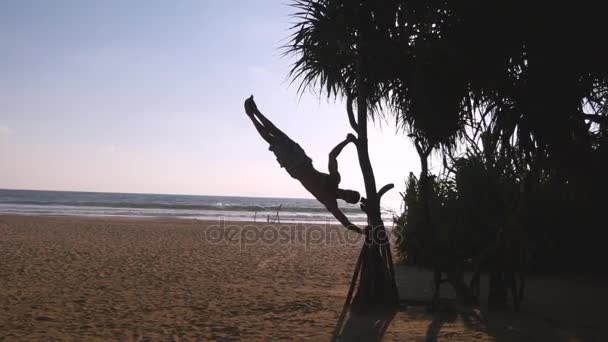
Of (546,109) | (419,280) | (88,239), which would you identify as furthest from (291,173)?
(88,239)

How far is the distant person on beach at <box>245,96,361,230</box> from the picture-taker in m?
5.20

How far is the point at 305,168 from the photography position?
520cm

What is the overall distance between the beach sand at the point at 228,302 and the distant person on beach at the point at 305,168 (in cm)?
138

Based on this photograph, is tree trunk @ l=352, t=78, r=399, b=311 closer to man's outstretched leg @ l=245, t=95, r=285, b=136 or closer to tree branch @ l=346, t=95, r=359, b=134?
tree branch @ l=346, t=95, r=359, b=134

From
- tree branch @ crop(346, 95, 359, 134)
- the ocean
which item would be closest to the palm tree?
tree branch @ crop(346, 95, 359, 134)

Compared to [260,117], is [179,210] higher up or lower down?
lower down

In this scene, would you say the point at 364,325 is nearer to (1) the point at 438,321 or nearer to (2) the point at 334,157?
(1) the point at 438,321

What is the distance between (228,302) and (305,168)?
260 cm

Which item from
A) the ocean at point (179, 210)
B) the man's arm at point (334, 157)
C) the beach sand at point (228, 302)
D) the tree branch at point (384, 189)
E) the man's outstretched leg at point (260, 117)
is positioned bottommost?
the beach sand at point (228, 302)

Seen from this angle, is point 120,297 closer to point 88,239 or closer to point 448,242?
point 448,242

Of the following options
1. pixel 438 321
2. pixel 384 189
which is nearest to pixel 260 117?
pixel 384 189

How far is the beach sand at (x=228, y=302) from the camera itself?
5.18 m

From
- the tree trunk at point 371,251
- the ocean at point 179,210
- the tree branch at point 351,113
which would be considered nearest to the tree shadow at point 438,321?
the tree trunk at point 371,251

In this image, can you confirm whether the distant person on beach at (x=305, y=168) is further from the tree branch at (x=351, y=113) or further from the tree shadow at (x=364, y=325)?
the tree shadow at (x=364, y=325)
